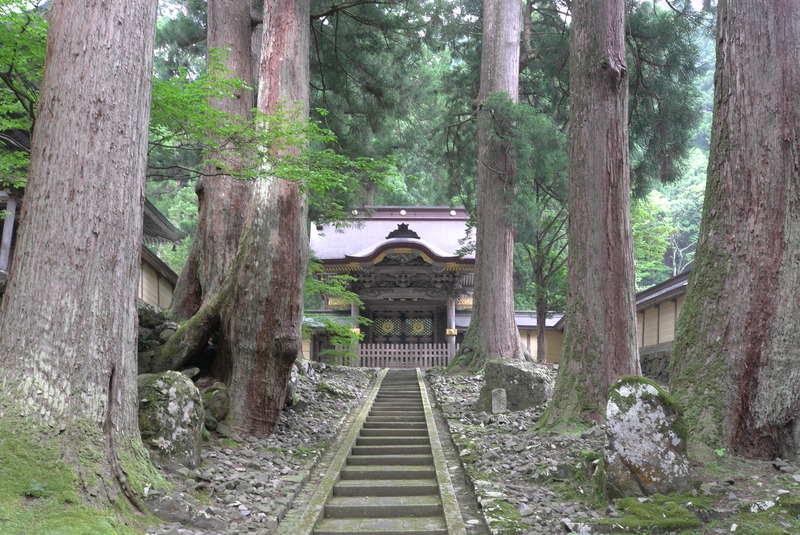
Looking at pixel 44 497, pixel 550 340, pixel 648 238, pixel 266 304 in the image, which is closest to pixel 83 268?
pixel 44 497

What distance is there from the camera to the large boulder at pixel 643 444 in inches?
168

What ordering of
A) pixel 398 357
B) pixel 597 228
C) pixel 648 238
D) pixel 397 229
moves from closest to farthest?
pixel 597 228
pixel 398 357
pixel 397 229
pixel 648 238

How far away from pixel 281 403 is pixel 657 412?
4424mm

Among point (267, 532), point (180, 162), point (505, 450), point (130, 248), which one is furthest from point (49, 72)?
point (180, 162)

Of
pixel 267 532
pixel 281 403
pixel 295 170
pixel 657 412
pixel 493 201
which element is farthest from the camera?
pixel 493 201

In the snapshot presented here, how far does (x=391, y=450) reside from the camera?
800cm

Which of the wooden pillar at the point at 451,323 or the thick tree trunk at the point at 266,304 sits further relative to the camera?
the wooden pillar at the point at 451,323

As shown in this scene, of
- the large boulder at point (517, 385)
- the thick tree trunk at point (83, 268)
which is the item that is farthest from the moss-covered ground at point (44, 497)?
the large boulder at point (517, 385)

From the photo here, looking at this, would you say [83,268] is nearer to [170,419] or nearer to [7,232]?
[170,419]

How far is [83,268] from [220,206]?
4984 millimetres

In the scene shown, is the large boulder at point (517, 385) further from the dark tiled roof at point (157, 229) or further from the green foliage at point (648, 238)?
the dark tiled roof at point (157, 229)

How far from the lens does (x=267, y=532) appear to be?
4.66 metres

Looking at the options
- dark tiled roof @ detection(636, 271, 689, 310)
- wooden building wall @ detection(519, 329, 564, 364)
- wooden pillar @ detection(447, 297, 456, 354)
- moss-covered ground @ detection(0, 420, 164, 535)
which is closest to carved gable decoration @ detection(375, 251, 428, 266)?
wooden pillar @ detection(447, 297, 456, 354)

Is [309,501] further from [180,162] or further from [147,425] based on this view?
[180,162]
